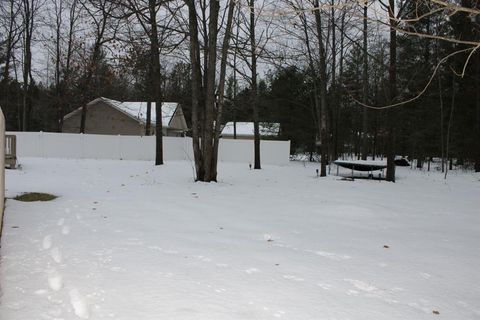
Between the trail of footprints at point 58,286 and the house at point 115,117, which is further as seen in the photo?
the house at point 115,117

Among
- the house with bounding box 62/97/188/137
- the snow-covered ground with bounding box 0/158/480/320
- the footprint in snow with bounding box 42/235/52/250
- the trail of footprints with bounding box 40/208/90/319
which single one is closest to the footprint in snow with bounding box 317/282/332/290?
the snow-covered ground with bounding box 0/158/480/320

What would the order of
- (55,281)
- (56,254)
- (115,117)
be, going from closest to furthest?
(55,281) < (56,254) < (115,117)

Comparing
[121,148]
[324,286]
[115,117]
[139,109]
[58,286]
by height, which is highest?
[139,109]

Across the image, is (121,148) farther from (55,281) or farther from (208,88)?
(55,281)

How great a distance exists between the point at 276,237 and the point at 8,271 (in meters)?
3.24

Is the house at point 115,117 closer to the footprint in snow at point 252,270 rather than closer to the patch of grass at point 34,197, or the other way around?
the patch of grass at point 34,197

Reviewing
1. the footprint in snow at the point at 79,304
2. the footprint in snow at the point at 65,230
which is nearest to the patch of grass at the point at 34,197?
the footprint in snow at the point at 65,230

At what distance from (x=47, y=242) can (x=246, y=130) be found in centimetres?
4658

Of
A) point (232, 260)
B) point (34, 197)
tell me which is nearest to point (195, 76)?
point (34, 197)

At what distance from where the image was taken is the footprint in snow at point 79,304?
120 inches

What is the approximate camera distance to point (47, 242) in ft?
16.3

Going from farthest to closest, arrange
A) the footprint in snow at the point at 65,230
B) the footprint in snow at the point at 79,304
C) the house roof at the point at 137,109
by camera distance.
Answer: the house roof at the point at 137,109
the footprint in snow at the point at 65,230
the footprint in snow at the point at 79,304

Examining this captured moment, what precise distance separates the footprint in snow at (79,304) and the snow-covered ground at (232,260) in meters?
0.01

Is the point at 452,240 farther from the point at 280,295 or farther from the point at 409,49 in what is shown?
the point at 409,49
